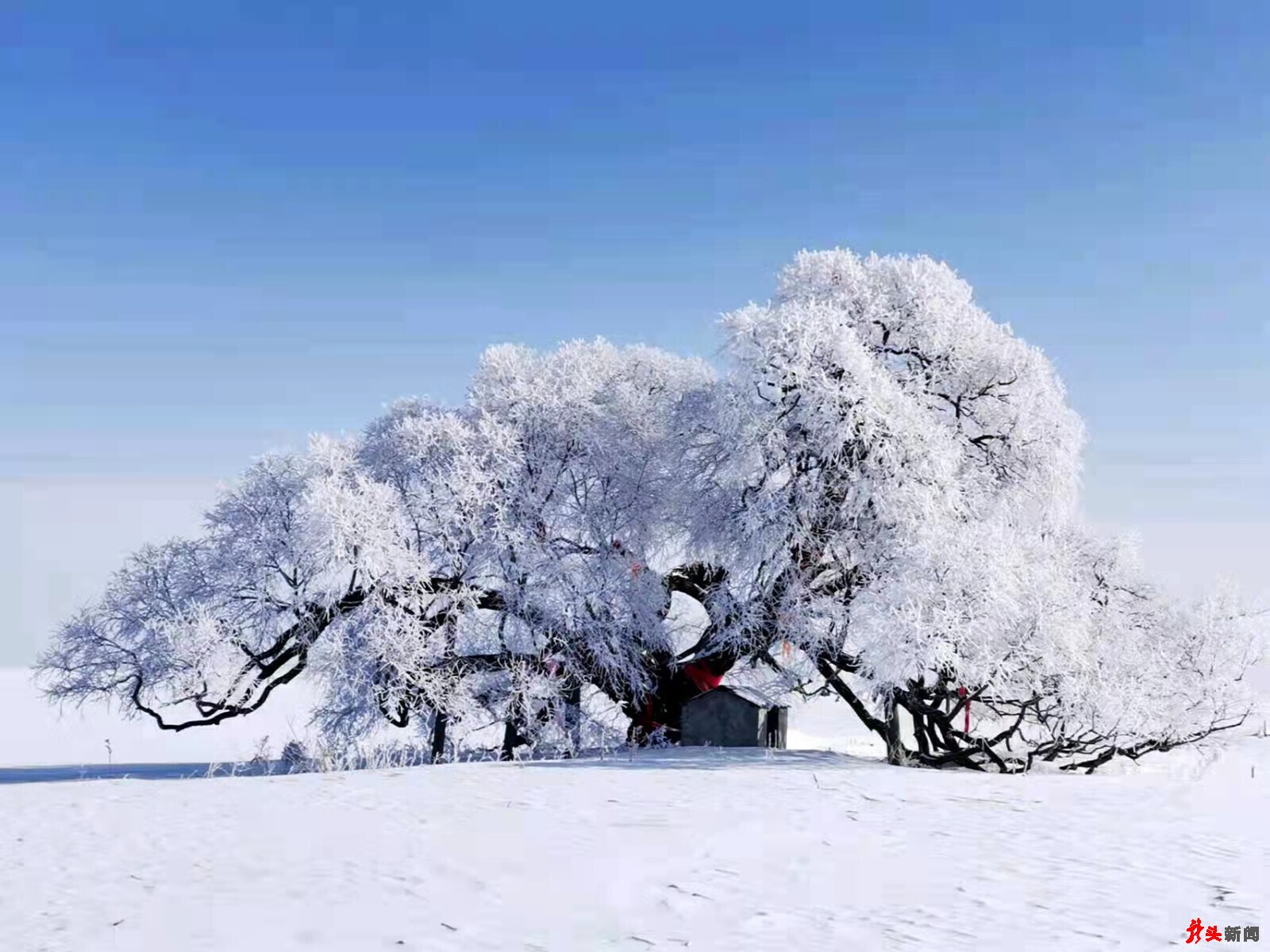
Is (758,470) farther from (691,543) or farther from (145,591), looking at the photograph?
(145,591)

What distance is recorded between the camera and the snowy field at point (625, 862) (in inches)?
372

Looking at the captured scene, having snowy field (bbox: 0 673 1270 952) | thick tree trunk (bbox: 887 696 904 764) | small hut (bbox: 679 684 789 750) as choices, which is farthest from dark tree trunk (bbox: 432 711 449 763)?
thick tree trunk (bbox: 887 696 904 764)

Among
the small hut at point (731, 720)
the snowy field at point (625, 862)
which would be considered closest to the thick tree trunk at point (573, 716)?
the small hut at point (731, 720)

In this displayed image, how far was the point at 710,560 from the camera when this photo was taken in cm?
2692

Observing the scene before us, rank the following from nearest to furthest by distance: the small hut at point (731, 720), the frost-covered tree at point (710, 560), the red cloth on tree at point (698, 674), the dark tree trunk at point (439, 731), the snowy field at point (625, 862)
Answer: the snowy field at point (625, 862) < the frost-covered tree at point (710, 560) < the small hut at point (731, 720) < the dark tree trunk at point (439, 731) < the red cloth on tree at point (698, 674)

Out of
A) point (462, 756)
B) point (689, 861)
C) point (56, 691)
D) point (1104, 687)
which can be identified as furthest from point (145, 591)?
point (1104, 687)

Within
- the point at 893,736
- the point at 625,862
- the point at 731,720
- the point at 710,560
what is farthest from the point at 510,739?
the point at 625,862

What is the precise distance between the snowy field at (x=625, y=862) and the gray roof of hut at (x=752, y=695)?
5.62 metres

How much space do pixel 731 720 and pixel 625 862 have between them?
13.0 m

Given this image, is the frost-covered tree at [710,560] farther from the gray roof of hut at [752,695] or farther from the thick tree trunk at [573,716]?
the gray roof of hut at [752,695]

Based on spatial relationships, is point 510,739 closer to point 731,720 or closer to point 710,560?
point 731,720

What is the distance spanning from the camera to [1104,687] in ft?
71.9

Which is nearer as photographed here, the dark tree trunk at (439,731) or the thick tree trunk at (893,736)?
the thick tree trunk at (893,736)

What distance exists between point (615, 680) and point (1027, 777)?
10.2 meters
